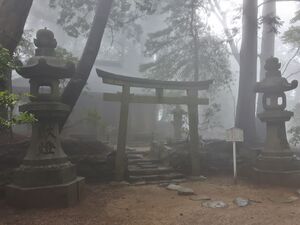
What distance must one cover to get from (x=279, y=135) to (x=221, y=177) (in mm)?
2544

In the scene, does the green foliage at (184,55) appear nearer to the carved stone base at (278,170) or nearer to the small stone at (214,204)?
the carved stone base at (278,170)

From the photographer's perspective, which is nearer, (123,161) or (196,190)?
(196,190)

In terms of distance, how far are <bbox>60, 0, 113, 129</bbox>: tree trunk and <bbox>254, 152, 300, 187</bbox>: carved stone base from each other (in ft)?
21.9

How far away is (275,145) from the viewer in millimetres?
9953

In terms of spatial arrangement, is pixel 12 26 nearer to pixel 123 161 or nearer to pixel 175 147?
pixel 123 161

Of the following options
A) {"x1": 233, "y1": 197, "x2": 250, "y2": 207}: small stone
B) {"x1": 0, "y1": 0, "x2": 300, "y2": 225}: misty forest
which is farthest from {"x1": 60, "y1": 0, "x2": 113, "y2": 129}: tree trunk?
{"x1": 233, "y1": 197, "x2": 250, "y2": 207}: small stone

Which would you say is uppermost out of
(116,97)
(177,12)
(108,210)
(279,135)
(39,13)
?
(39,13)

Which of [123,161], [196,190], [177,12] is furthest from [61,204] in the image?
[177,12]

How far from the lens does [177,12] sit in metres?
18.2

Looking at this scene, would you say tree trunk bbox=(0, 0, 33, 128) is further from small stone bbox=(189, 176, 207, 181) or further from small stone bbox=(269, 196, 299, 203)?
small stone bbox=(269, 196, 299, 203)

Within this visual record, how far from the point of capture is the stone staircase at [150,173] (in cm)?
997

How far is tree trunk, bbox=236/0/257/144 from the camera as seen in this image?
1366 cm

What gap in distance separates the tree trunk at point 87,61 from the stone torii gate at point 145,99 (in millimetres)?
782

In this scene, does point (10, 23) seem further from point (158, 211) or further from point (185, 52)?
point (185, 52)
